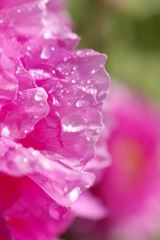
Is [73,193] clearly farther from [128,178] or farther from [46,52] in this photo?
[128,178]

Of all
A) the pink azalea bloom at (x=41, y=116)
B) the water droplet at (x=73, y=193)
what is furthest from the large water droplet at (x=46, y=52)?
the water droplet at (x=73, y=193)

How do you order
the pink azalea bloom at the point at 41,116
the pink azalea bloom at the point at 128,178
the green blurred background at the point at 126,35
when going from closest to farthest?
the pink azalea bloom at the point at 41,116, the pink azalea bloom at the point at 128,178, the green blurred background at the point at 126,35

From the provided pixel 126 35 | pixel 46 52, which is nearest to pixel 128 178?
pixel 126 35

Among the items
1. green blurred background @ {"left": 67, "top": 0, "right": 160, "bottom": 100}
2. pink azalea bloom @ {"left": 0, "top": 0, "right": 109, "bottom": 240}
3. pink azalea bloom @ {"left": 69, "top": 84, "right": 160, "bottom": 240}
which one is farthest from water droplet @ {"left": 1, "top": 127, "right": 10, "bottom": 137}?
green blurred background @ {"left": 67, "top": 0, "right": 160, "bottom": 100}

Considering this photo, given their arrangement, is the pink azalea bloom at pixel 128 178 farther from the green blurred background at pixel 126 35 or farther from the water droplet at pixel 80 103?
the water droplet at pixel 80 103

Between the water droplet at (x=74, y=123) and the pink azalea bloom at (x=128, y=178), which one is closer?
the water droplet at (x=74, y=123)

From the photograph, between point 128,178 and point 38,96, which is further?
point 128,178

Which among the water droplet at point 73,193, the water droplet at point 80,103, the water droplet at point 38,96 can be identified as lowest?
the water droplet at point 73,193
